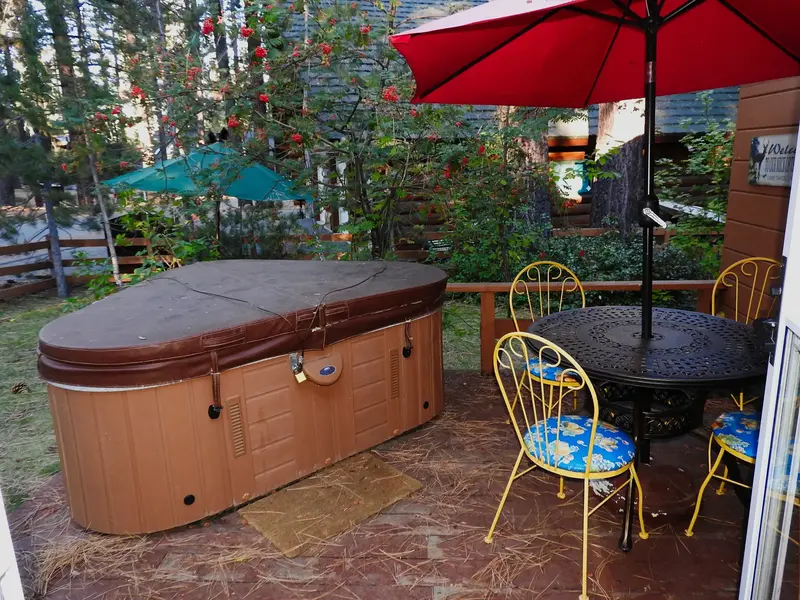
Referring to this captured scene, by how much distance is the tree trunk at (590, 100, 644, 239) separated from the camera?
21.7 feet

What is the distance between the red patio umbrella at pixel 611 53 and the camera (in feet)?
7.02

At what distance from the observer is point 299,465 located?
2699 millimetres

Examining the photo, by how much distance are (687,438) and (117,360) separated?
2.81m

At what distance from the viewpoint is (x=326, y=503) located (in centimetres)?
255

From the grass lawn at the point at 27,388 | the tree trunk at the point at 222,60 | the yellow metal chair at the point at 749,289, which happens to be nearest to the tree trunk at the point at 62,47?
the grass lawn at the point at 27,388

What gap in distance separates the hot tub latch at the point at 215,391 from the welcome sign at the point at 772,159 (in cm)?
324

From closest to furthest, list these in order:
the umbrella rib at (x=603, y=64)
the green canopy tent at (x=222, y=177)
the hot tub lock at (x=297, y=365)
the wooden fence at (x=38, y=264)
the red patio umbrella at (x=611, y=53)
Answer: the red patio umbrella at (x=611, y=53) → the hot tub lock at (x=297, y=365) → the umbrella rib at (x=603, y=64) → the green canopy tent at (x=222, y=177) → the wooden fence at (x=38, y=264)

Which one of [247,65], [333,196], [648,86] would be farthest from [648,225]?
[247,65]

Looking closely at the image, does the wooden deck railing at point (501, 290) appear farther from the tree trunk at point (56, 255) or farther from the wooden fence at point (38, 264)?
the tree trunk at point (56, 255)

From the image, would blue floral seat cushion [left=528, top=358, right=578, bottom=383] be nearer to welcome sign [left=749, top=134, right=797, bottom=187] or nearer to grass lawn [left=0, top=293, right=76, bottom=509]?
welcome sign [left=749, top=134, right=797, bottom=187]

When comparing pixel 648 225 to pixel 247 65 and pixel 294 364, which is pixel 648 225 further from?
pixel 247 65

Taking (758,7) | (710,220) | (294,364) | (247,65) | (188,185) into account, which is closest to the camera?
(758,7)

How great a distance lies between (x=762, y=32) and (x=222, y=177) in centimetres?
372

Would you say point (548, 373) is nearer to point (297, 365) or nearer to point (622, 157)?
point (297, 365)
